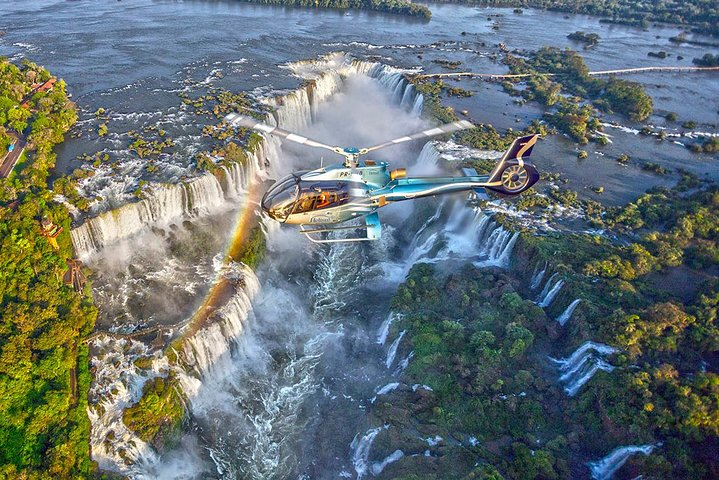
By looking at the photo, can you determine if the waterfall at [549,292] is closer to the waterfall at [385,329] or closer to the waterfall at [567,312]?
the waterfall at [567,312]

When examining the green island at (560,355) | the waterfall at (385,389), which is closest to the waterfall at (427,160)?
the green island at (560,355)

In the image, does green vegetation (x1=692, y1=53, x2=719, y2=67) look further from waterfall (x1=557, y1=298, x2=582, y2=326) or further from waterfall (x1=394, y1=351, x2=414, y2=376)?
waterfall (x1=394, y1=351, x2=414, y2=376)

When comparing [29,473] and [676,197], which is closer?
[29,473]

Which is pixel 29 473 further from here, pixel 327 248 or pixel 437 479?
pixel 327 248

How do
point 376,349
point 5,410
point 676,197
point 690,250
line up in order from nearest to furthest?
Result: point 5,410 < point 376,349 < point 690,250 < point 676,197

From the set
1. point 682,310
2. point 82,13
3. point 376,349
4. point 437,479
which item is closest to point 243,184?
point 376,349

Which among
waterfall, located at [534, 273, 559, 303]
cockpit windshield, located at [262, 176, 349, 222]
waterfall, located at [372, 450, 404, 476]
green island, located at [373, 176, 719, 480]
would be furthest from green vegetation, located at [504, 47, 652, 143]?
waterfall, located at [372, 450, 404, 476]
